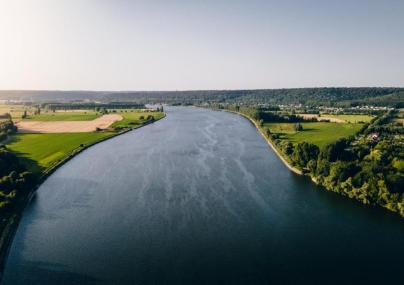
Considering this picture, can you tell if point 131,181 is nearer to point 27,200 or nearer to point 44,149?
point 27,200

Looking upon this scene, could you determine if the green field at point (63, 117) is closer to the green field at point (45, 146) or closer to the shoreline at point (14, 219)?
the green field at point (45, 146)

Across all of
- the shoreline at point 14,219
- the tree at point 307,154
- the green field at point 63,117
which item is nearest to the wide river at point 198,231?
the shoreline at point 14,219

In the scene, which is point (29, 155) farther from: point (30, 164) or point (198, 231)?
point (198, 231)

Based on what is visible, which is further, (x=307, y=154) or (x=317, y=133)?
(x=317, y=133)

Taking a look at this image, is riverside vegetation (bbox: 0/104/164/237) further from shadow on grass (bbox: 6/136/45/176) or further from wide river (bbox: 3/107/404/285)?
wide river (bbox: 3/107/404/285)

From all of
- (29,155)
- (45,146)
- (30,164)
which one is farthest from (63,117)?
(30,164)

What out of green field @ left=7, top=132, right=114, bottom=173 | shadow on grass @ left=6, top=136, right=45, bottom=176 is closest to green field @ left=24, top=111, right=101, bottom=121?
green field @ left=7, top=132, right=114, bottom=173
